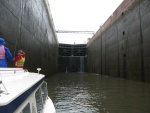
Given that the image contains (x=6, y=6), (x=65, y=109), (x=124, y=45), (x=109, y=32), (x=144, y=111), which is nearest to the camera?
(x=144, y=111)

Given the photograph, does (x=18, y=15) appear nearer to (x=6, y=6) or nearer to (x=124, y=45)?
(x=6, y=6)

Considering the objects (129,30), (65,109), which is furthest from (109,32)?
(65,109)

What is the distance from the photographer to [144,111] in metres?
7.17

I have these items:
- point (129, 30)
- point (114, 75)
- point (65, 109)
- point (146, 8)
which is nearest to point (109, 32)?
point (114, 75)

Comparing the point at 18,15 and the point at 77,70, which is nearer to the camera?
the point at 18,15

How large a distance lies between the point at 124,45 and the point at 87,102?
14842mm

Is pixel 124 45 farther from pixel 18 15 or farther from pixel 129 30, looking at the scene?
pixel 18 15

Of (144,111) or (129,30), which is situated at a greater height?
(129,30)

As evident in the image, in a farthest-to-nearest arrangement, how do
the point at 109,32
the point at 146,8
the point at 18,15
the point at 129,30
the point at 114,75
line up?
1. the point at 109,32
2. the point at 114,75
3. the point at 129,30
4. the point at 146,8
5. the point at 18,15

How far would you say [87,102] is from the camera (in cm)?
909

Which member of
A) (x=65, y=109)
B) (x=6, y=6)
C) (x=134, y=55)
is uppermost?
(x=6, y=6)

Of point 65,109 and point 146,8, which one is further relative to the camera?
point 146,8

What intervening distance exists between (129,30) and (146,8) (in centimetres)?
433

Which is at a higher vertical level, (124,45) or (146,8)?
(146,8)
